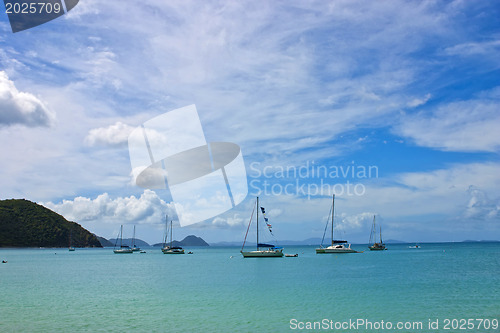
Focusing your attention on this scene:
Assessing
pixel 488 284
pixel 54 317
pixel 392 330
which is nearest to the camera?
pixel 392 330

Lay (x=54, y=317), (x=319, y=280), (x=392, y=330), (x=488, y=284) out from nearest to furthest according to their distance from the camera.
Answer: (x=392, y=330), (x=54, y=317), (x=488, y=284), (x=319, y=280)

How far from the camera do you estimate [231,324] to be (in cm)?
2405

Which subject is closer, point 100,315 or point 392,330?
point 392,330

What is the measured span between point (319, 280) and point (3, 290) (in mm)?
36495

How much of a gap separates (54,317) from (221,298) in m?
13.9

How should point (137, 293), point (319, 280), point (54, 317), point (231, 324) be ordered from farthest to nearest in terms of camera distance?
point (319, 280) < point (137, 293) < point (54, 317) < point (231, 324)

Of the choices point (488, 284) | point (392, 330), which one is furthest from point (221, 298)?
point (488, 284)

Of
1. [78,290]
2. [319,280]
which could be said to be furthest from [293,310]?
[78,290]

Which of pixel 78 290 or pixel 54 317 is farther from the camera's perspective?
pixel 78 290

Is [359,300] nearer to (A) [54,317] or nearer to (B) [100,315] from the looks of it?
(B) [100,315]

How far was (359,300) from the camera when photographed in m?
32.1

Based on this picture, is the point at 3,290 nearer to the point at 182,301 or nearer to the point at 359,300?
the point at 182,301

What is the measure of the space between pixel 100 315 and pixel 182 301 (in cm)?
778

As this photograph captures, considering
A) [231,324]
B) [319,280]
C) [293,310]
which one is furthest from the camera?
[319,280]
